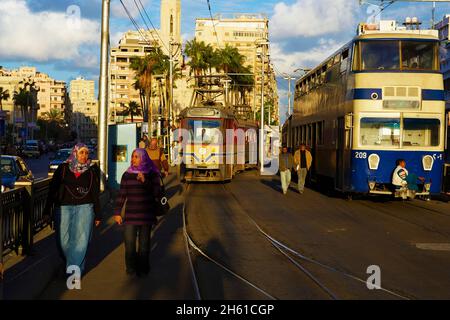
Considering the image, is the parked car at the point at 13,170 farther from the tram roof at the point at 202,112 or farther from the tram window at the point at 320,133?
the tram window at the point at 320,133

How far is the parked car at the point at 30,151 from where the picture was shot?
227ft

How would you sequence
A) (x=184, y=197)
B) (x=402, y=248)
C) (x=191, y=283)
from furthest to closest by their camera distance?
1. (x=184, y=197)
2. (x=402, y=248)
3. (x=191, y=283)

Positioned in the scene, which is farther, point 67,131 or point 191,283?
point 67,131

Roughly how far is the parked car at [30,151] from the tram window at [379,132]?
56424 millimetres

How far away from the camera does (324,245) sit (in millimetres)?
12008

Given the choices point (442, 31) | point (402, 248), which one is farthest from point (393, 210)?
point (442, 31)

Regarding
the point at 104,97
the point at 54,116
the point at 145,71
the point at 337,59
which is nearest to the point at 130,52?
the point at 54,116

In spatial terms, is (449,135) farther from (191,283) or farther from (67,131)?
(67,131)

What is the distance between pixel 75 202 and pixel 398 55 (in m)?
13.4

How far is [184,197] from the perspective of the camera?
22.4 metres

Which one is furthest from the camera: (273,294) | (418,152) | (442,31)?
(442,31)

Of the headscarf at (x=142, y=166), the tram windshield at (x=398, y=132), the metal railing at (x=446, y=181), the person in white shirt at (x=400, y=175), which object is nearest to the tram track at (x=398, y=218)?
the person in white shirt at (x=400, y=175)

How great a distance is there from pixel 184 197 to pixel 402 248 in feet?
38.7

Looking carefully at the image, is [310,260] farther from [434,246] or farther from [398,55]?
[398,55]
